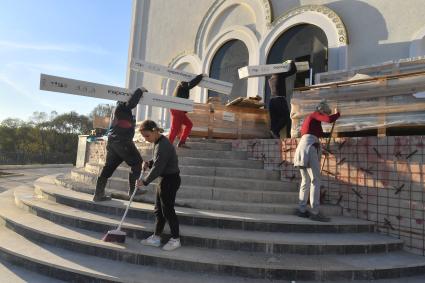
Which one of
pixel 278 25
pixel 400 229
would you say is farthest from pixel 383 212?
pixel 278 25

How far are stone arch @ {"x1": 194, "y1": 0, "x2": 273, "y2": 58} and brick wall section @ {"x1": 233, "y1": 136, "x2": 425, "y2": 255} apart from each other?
6.23 metres

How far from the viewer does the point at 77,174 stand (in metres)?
7.58

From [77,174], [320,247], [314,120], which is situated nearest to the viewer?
[320,247]

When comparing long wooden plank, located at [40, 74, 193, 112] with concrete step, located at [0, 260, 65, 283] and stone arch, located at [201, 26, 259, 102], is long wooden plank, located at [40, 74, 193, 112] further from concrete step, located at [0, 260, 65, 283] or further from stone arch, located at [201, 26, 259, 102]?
stone arch, located at [201, 26, 259, 102]

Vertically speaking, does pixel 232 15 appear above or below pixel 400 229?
above

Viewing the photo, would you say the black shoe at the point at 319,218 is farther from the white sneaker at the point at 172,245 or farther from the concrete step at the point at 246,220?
the white sneaker at the point at 172,245

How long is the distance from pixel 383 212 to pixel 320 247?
4.63 feet

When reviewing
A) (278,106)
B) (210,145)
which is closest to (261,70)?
(278,106)

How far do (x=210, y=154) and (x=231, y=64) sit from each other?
592 cm

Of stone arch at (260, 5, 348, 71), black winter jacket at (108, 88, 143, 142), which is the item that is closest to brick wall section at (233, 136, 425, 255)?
black winter jacket at (108, 88, 143, 142)

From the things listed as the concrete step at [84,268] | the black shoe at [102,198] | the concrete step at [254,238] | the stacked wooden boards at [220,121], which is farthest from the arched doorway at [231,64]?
the concrete step at [84,268]

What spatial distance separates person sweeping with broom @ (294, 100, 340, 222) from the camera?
4836 mm

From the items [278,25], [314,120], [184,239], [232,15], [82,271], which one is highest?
[232,15]

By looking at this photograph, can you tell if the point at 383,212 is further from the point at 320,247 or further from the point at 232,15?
the point at 232,15
